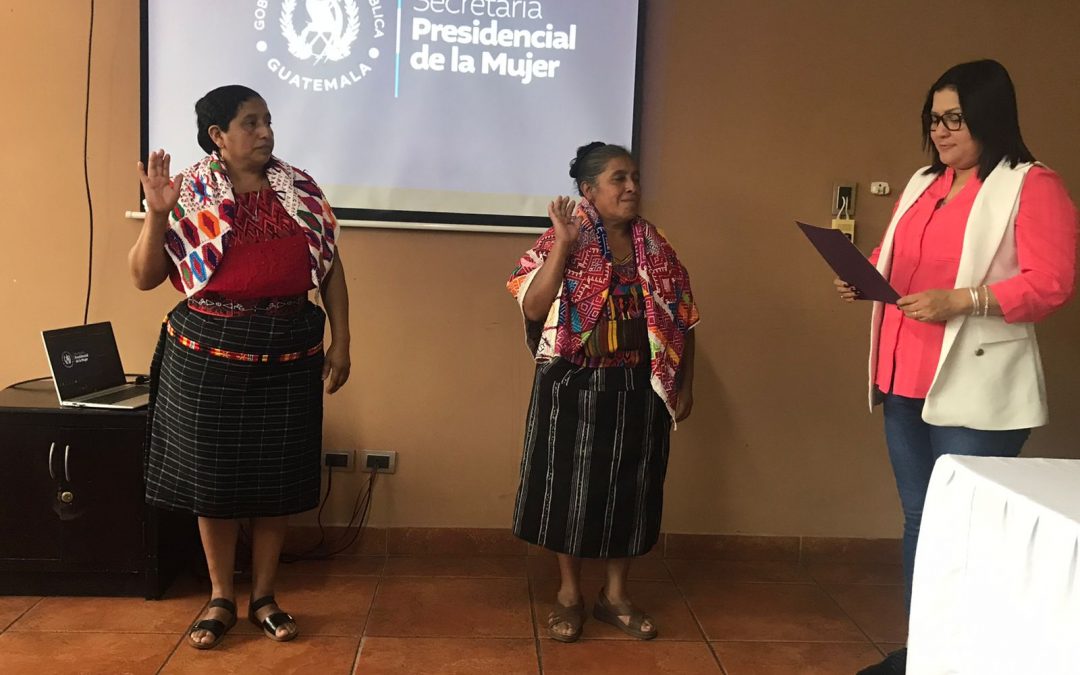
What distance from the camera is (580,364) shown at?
2.12 m

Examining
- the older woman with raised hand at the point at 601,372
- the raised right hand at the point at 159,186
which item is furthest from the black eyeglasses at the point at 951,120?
the raised right hand at the point at 159,186

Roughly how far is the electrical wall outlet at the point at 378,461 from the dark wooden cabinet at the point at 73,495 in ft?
2.10

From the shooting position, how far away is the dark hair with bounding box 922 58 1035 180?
1661mm

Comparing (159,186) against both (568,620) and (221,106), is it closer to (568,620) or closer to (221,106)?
(221,106)

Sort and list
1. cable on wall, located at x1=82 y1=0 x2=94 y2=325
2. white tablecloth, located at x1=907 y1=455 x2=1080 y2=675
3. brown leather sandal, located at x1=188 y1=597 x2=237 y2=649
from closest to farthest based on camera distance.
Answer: white tablecloth, located at x1=907 y1=455 x2=1080 y2=675, brown leather sandal, located at x1=188 y1=597 x2=237 y2=649, cable on wall, located at x1=82 y1=0 x2=94 y2=325

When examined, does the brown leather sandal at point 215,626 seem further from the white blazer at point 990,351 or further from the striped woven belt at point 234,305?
the white blazer at point 990,351

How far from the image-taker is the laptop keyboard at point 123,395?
2.26m

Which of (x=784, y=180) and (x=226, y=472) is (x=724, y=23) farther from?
(x=226, y=472)

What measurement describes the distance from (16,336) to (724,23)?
2.46 meters

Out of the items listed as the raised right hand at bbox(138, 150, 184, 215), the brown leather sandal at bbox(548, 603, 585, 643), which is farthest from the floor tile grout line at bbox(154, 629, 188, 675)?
the raised right hand at bbox(138, 150, 184, 215)

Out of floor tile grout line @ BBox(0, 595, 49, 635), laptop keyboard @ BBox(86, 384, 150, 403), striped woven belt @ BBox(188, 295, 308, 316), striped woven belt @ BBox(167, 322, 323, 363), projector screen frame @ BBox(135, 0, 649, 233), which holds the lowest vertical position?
floor tile grout line @ BBox(0, 595, 49, 635)

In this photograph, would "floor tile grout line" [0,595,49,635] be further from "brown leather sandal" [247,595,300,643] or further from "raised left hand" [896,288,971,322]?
"raised left hand" [896,288,971,322]

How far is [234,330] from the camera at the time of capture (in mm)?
1936

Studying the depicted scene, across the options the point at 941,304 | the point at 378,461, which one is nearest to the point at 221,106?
the point at 378,461
